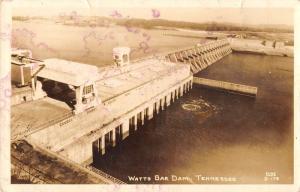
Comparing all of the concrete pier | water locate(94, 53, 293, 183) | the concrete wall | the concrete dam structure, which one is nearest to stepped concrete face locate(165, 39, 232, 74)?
the concrete pier

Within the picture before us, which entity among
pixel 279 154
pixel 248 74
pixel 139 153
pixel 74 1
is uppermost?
pixel 74 1

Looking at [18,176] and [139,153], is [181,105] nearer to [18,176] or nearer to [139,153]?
[139,153]

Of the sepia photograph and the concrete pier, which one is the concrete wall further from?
the concrete pier

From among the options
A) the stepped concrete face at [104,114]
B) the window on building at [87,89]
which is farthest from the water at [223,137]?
the window on building at [87,89]

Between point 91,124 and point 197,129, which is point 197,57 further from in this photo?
point 91,124

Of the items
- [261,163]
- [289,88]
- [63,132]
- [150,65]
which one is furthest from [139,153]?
[150,65]

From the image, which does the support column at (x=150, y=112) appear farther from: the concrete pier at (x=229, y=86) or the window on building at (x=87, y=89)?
the concrete pier at (x=229, y=86)

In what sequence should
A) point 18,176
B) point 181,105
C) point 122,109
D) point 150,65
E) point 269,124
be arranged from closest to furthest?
point 18,176 → point 269,124 → point 122,109 → point 181,105 → point 150,65
